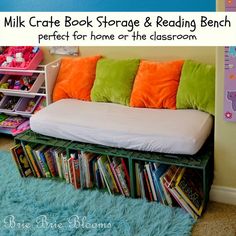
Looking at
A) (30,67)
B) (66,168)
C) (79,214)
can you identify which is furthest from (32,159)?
(30,67)

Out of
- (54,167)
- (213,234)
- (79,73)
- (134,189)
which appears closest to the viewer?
(213,234)

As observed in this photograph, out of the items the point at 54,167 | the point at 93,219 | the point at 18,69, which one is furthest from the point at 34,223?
the point at 18,69

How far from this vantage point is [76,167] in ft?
8.10

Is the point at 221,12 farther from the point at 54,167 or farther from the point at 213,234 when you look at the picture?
the point at 54,167

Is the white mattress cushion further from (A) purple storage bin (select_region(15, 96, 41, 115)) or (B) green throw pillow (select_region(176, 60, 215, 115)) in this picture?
(A) purple storage bin (select_region(15, 96, 41, 115))

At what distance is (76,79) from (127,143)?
0.94 metres

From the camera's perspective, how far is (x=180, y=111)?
8.25 feet

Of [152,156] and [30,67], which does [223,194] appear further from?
[30,67]

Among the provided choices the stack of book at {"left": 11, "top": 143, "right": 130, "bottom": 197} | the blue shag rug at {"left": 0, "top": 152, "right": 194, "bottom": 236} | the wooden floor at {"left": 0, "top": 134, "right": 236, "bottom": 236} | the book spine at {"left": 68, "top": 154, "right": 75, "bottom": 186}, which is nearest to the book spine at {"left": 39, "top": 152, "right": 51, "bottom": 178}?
the stack of book at {"left": 11, "top": 143, "right": 130, "bottom": 197}

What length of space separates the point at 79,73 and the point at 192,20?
3.29 feet

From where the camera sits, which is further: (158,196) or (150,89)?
(150,89)

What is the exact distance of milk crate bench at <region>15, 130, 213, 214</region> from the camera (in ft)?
7.03

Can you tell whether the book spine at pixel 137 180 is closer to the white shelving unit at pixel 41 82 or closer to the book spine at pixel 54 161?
the book spine at pixel 54 161

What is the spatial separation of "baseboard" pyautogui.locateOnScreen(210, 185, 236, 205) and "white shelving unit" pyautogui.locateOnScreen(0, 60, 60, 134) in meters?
1.56
